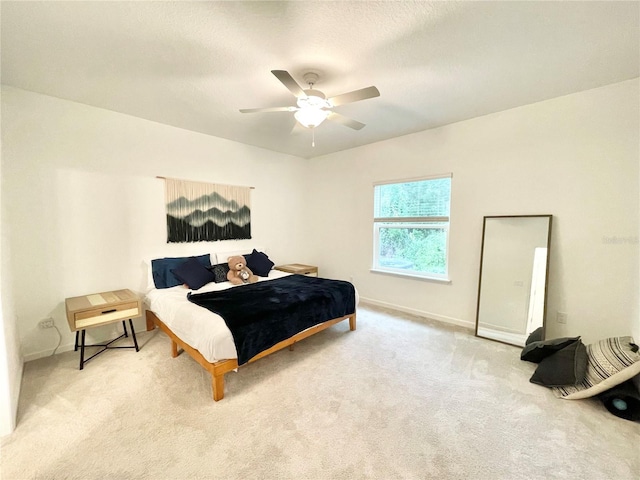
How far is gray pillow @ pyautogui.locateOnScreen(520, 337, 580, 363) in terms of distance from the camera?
2298mm

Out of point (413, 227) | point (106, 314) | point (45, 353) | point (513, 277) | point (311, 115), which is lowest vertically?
point (45, 353)

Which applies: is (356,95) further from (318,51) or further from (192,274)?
(192,274)

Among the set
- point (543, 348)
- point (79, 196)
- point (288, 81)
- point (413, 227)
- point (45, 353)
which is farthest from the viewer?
point (413, 227)

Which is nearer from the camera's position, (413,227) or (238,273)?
(238,273)

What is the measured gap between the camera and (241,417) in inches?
71.8

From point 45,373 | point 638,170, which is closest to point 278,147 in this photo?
point 45,373

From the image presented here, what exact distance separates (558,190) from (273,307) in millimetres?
3163

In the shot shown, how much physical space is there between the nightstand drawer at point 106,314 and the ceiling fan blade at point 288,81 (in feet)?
8.28

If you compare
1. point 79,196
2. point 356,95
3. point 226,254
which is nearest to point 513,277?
point 356,95

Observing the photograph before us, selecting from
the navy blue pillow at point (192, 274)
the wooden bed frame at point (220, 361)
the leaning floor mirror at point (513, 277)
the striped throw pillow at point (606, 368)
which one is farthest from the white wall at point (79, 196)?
the striped throw pillow at point (606, 368)

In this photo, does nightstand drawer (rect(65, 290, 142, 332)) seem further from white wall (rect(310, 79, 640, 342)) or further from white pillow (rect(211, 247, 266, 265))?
white wall (rect(310, 79, 640, 342))

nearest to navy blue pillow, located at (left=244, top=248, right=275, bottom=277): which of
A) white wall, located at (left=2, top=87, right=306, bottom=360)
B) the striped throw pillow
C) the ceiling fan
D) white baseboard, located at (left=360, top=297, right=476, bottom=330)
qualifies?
white wall, located at (left=2, top=87, right=306, bottom=360)

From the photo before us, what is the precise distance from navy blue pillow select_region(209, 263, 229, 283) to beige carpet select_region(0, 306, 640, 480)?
3.41 feet

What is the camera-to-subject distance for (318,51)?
1.91 m
